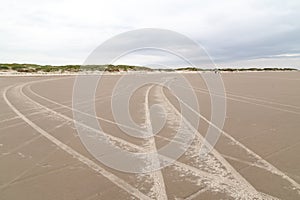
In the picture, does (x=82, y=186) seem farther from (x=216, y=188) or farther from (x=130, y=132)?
(x=130, y=132)

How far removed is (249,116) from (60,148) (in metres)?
5.78

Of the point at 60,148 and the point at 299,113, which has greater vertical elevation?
the point at 299,113

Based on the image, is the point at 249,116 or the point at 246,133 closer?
the point at 246,133

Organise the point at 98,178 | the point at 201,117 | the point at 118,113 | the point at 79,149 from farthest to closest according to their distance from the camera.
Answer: the point at 118,113 < the point at 201,117 < the point at 79,149 < the point at 98,178

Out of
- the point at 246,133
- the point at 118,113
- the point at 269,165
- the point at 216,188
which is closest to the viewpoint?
the point at 216,188

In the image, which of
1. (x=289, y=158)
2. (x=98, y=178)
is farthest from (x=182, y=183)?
(x=289, y=158)

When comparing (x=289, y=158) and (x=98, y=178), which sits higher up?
(x=289, y=158)

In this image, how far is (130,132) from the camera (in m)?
6.98

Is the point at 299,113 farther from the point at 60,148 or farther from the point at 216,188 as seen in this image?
the point at 60,148

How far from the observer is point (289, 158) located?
495 centimetres

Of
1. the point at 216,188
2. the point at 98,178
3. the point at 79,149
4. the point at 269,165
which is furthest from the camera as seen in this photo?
the point at 79,149

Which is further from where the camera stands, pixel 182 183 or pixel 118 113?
pixel 118 113

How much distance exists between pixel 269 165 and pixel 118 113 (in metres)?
5.70

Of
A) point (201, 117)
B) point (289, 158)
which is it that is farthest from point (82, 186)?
point (201, 117)
